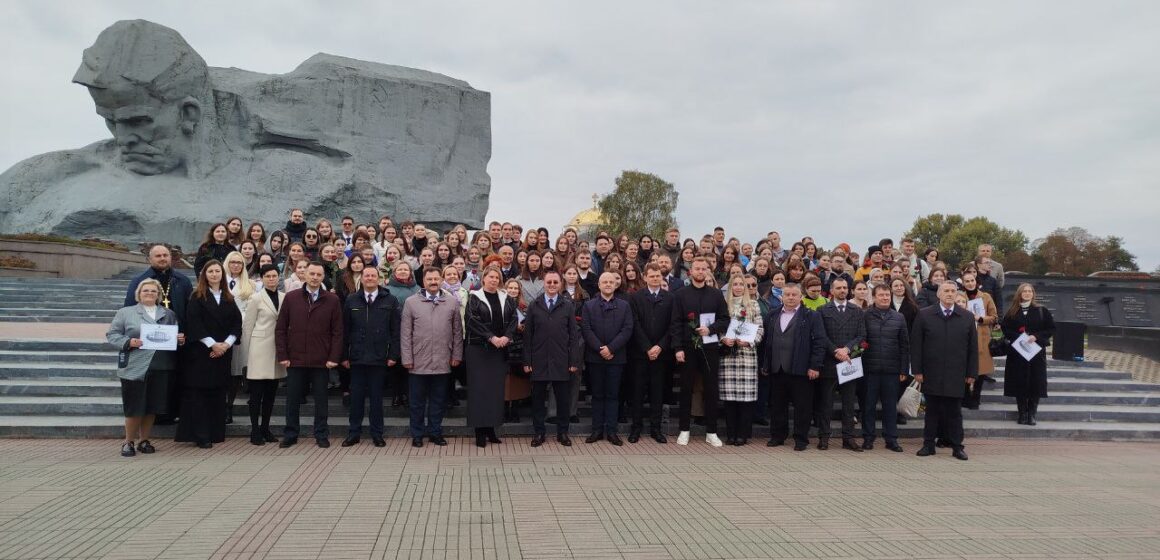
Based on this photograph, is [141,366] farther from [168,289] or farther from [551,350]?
[551,350]

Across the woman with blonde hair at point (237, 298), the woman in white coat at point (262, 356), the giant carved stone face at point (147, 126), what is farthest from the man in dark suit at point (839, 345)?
the giant carved stone face at point (147, 126)

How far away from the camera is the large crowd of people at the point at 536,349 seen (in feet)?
21.3

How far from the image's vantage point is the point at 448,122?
20.7 metres

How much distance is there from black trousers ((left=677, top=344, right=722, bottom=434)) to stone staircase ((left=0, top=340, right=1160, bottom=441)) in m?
0.54

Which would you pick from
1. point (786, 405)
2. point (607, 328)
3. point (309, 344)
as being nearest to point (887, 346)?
point (786, 405)

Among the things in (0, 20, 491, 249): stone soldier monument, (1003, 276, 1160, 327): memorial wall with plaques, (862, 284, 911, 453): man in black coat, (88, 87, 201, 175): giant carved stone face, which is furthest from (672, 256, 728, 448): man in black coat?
(88, 87, 201, 175): giant carved stone face

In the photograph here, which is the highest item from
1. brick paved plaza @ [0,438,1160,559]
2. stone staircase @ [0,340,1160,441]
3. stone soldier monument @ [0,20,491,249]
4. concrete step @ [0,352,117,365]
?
stone soldier monument @ [0,20,491,249]

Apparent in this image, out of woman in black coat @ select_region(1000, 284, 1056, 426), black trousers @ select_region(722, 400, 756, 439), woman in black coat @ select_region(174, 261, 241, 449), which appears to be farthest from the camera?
woman in black coat @ select_region(1000, 284, 1056, 426)

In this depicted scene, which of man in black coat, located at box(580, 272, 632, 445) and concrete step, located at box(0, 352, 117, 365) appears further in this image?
concrete step, located at box(0, 352, 117, 365)

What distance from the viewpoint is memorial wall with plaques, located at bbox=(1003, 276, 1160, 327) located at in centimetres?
1745

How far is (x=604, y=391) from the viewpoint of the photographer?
7.09 metres

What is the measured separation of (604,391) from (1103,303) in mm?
16495

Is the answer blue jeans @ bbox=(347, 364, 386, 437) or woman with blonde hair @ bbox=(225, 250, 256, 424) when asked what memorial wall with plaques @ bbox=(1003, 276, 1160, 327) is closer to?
blue jeans @ bbox=(347, 364, 386, 437)

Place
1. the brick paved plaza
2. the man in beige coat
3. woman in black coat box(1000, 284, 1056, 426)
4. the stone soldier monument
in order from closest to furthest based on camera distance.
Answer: the brick paved plaza < the man in beige coat < woman in black coat box(1000, 284, 1056, 426) < the stone soldier monument
